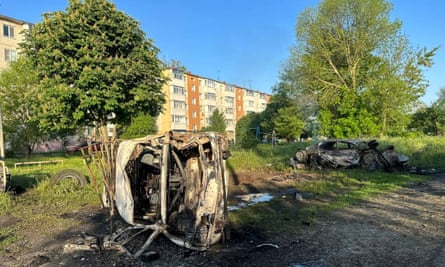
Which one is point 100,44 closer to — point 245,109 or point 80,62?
point 80,62

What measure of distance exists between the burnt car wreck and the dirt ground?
248 mm

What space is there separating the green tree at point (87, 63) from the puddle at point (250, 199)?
975 centimetres

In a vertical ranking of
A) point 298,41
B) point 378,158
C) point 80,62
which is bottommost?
point 378,158

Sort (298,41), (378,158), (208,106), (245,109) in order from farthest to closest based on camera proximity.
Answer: (245,109) → (208,106) → (298,41) → (378,158)

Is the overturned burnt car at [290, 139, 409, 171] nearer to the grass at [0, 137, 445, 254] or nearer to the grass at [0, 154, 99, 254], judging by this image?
the grass at [0, 137, 445, 254]

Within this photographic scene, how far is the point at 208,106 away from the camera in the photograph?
2429 inches

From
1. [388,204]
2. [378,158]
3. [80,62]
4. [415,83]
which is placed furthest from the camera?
[415,83]

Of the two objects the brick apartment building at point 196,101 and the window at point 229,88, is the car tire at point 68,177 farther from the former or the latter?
the window at point 229,88

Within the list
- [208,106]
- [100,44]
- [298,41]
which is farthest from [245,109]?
[100,44]

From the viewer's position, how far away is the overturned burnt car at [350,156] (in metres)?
13.1

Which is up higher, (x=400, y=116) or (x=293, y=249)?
(x=400, y=116)

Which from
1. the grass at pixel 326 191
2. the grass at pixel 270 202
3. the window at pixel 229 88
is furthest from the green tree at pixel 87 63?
the window at pixel 229 88

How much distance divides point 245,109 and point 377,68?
170 feet

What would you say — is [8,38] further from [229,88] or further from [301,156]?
[229,88]
